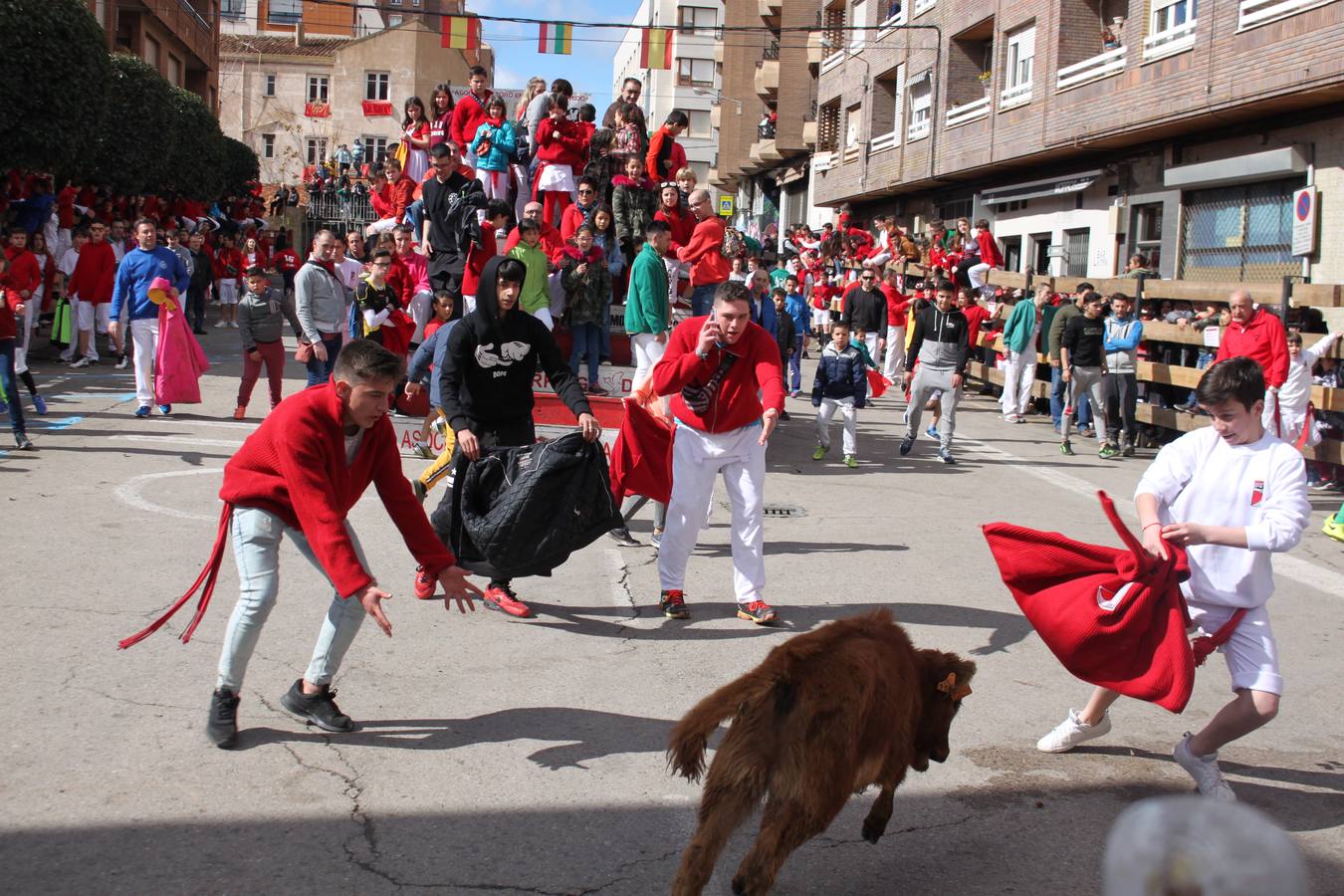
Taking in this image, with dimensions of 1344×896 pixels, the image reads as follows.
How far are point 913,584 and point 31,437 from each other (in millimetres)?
8925

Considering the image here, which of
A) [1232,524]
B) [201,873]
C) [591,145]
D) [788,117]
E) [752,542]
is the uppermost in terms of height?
[788,117]

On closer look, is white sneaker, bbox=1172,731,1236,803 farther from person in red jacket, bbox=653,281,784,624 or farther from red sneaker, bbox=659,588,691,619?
red sneaker, bbox=659,588,691,619

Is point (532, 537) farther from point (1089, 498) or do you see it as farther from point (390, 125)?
point (390, 125)

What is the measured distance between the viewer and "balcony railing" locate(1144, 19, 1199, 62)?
2097 centimetres

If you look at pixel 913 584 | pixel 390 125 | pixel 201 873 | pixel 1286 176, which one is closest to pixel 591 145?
pixel 913 584

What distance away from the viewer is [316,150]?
73688 millimetres

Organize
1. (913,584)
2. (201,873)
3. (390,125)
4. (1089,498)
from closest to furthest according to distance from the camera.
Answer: (201,873)
(913,584)
(1089,498)
(390,125)

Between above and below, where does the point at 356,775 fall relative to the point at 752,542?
below

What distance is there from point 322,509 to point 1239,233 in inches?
764

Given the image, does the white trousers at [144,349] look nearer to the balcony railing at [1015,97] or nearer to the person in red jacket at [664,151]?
the person in red jacket at [664,151]

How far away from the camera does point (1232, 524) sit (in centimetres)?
471

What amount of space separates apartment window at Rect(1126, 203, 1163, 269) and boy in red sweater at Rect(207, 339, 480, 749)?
20.8 m

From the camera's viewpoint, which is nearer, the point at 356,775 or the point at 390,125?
the point at 356,775

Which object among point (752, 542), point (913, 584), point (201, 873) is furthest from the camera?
point (913, 584)
